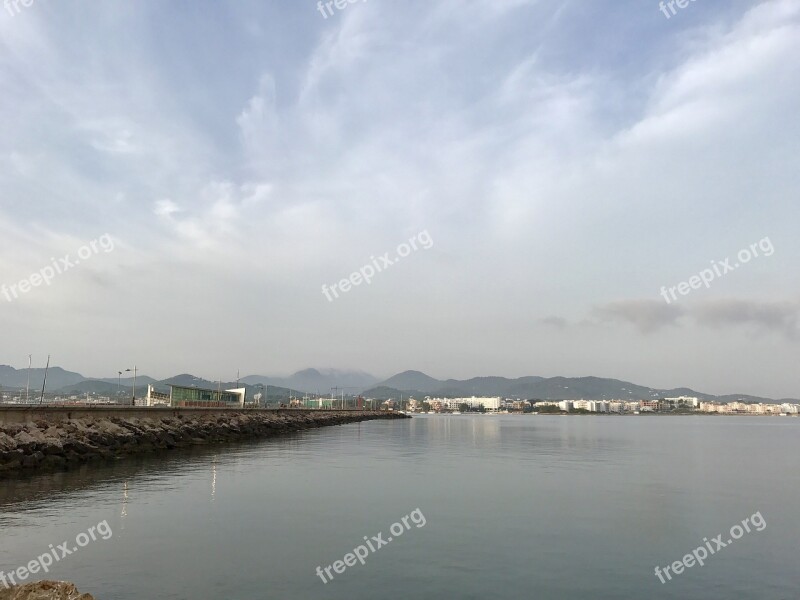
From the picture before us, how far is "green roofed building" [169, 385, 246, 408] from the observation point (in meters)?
88.5

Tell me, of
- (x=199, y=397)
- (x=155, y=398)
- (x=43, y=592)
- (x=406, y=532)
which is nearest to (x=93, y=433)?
(x=406, y=532)

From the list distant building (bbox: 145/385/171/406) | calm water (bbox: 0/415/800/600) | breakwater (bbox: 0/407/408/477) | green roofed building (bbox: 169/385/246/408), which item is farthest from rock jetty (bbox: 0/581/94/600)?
distant building (bbox: 145/385/171/406)

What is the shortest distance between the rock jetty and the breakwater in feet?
92.2

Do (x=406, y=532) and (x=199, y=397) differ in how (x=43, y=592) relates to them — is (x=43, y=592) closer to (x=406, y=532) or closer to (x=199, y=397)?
(x=406, y=532)

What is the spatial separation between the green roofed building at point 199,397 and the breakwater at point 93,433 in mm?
14697

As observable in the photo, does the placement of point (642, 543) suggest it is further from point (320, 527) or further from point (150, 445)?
point (150, 445)

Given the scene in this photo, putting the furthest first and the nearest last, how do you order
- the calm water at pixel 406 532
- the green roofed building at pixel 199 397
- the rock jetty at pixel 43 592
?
1. the green roofed building at pixel 199 397
2. the calm water at pixel 406 532
3. the rock jetty at pixel 43 592

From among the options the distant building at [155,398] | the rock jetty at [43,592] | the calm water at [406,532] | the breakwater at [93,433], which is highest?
the distant building at [155,398]

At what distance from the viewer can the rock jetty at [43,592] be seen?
9.64m

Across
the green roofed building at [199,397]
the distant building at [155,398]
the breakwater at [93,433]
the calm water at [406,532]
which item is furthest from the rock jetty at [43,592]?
the distant building at [155,398]

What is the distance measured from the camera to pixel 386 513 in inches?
927

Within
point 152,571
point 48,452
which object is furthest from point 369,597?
point 48,452

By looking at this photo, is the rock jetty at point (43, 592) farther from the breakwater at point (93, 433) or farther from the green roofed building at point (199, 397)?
the green roofed building at point (199, 397)

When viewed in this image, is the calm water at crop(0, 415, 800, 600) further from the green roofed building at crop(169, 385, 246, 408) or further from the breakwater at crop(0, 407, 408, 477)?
the green roofed building at crop(169, 385, 246, 408)
